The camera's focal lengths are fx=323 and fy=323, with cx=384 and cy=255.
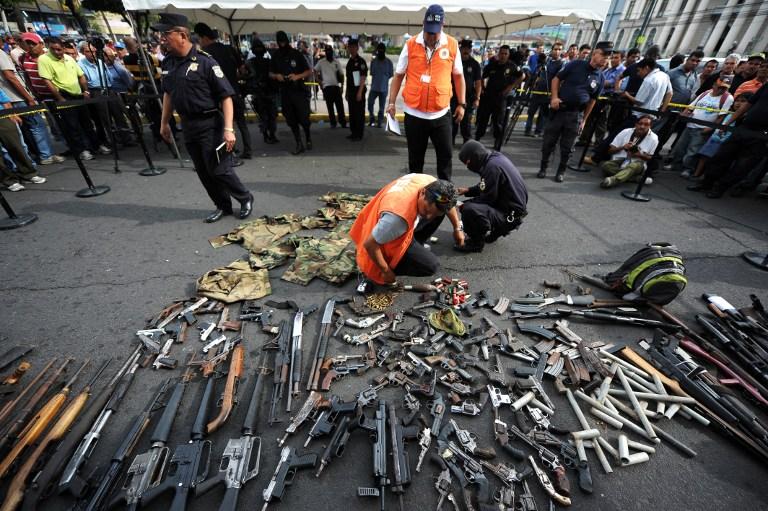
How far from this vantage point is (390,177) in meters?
7.11

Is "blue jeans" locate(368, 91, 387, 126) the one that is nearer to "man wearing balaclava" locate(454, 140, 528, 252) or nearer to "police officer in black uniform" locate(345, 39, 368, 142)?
"police officer in black uniform" locate(345, 39, 368, 142)

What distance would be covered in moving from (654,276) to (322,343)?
11.4 ft

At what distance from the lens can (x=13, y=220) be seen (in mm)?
4797

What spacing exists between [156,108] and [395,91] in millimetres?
7051

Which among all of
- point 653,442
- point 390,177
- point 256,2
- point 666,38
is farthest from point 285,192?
point 666,38

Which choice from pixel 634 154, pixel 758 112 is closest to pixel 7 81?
pixel 634 154

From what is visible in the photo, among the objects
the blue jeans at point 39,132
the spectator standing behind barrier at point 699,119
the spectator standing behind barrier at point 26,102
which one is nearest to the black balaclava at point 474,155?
the spectator standing behind barrier at point 699,119

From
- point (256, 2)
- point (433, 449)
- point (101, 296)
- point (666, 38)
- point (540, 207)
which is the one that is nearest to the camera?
point (433, 449)

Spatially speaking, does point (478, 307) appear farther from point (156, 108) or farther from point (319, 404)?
point (156, 108)

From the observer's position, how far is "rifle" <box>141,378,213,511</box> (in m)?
1.93

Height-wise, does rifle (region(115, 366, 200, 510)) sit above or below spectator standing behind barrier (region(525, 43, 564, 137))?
below

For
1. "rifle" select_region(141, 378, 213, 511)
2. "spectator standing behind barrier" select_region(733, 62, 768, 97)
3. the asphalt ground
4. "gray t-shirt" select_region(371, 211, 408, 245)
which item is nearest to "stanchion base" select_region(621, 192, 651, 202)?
the asphalt ground

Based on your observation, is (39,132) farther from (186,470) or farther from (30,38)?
(186,470)

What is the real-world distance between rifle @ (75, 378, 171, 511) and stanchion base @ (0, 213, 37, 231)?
4408 mm
